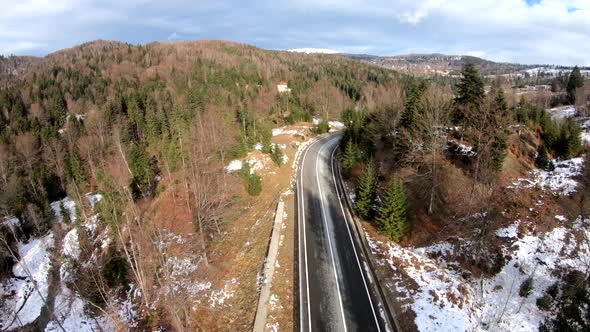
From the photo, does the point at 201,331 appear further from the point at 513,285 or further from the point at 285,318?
the point at 513,285

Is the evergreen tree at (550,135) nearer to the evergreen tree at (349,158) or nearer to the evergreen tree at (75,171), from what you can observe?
the evergreen tree at (349,158)

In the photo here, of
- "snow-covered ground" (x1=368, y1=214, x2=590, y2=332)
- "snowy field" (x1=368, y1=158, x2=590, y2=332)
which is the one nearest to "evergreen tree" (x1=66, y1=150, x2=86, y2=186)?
"snowy field" (x1=368, y1=158, x2=590, y2=332)

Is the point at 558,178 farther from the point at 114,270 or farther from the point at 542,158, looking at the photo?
the point at 114,270

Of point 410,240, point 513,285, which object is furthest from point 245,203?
point 513,285

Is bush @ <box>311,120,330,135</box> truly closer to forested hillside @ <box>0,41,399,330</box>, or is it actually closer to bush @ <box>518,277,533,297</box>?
forested hillside @ <box>0,41,399,330</box>

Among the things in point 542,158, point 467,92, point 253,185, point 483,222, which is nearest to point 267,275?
point 483,222

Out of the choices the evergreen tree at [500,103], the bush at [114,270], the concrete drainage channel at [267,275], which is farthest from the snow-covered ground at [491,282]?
the bush at [114,270]
